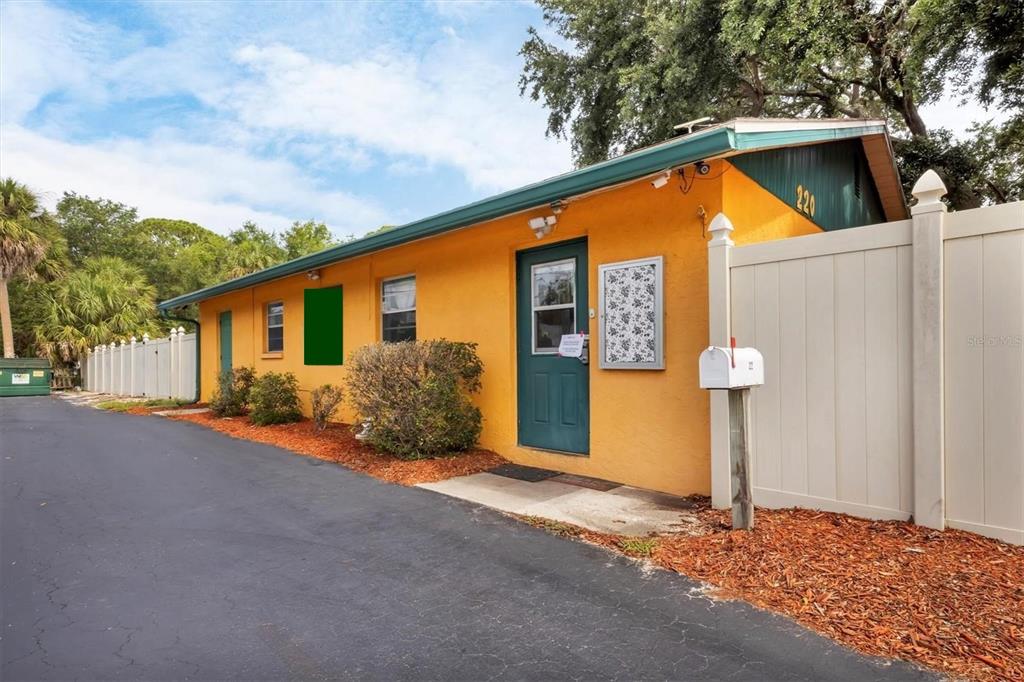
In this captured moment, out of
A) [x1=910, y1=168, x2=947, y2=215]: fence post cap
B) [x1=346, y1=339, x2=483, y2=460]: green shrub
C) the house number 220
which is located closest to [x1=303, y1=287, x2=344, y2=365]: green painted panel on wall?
[x1=346, y1=339, x2=483, y2=460]: green shrub

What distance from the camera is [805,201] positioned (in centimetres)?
630

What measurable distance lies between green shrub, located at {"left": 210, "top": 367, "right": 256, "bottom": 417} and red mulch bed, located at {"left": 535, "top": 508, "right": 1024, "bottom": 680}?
9.83m

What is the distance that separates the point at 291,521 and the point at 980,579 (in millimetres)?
4546

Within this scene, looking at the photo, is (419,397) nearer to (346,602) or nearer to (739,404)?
(346,602)

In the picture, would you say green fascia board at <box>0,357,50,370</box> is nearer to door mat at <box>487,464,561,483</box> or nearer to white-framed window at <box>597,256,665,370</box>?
door mat at <box>487,464,561,483</box>

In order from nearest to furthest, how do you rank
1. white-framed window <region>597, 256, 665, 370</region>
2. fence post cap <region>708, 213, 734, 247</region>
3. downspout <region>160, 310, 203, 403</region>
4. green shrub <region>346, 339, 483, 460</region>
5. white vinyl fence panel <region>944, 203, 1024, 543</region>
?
white vinyl fence panel <region>944, 203, 1024, 543</region>, fence post cap <region>708, 213, 734, 247</region>, white-framed window <region>597, 256, 665, 370</region>, green shrub <region>346, 339, 483, 460</region>, downspout <region>160, 310, 203, 403</region>

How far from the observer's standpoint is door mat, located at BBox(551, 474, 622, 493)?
5252 millimetres

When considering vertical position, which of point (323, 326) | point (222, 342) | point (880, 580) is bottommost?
point (880, 580)

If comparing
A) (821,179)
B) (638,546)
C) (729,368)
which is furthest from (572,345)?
(821,179)

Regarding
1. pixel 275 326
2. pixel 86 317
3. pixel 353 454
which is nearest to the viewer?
pixel 353 454

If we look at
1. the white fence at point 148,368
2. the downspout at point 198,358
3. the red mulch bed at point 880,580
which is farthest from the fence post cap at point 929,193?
the white fence at point 148,368

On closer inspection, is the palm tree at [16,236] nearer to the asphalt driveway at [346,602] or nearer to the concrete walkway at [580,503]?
the asphalt driveway at [346,602]

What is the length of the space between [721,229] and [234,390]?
10584 millimetres

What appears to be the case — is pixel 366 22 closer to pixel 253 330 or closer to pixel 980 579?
pixel 253 330
